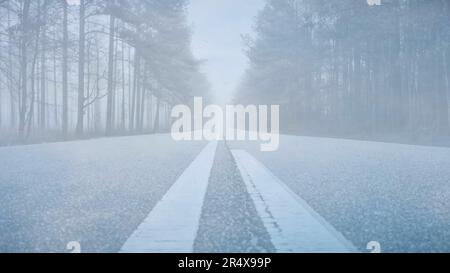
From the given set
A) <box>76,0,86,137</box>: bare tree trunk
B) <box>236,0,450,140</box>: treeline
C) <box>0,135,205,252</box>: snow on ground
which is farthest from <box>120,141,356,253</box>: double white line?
<box>236,0,450,140</box>: treeline

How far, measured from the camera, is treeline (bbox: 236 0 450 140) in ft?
78.3

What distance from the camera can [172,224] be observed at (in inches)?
181

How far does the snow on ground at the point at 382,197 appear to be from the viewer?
415cm

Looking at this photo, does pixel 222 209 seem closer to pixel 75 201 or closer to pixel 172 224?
pixel 172 224

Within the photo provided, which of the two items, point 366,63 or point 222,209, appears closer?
point 222,209

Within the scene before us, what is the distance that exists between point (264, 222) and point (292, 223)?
1.09ft

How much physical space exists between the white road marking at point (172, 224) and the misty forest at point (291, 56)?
14.7m

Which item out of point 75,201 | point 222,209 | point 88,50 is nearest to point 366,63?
point 88,50

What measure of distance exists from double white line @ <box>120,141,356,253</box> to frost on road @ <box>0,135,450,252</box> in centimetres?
1

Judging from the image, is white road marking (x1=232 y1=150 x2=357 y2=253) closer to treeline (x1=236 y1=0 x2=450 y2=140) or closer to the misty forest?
the misty forest

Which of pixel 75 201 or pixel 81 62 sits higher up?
pixel 81 62

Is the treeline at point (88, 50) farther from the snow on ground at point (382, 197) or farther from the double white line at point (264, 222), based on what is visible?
the double white line at point (264, 222)

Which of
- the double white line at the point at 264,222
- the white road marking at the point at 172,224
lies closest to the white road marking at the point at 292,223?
the double white line at the point at 264,222
